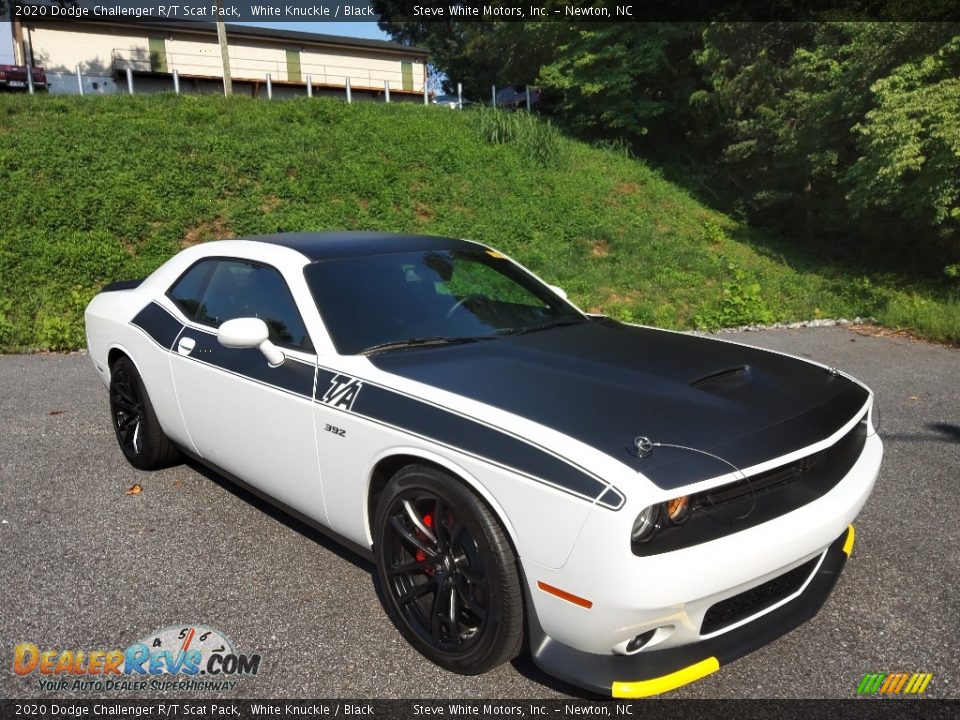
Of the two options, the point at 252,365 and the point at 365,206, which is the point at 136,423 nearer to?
the point at 252,365

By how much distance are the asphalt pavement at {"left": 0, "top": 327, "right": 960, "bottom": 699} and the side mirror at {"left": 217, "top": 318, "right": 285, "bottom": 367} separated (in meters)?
1.00

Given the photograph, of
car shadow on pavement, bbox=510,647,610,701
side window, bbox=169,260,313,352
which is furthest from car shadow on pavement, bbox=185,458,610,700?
side window, bbox=169,260,313,352

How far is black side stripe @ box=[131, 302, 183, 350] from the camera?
13.5 ft

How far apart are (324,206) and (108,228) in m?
3.56

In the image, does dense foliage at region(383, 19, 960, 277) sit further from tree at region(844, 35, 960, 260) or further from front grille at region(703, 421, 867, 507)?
front grille at region(703, 421, 867, 507)

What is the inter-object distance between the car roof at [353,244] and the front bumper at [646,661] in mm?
2114

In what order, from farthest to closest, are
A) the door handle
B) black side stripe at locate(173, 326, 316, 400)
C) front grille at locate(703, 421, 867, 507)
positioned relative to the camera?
the door handle, black side stripe at locate(173, 326, 316, 400), front grille at locate(703, 421, 867, 507)

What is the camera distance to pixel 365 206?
13930 mm

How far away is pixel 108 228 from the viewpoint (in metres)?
11.8

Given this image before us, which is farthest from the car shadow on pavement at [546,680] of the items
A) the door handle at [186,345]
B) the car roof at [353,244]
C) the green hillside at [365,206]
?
the green hillside at [365,206]

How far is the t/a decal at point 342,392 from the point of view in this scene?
2.91 m

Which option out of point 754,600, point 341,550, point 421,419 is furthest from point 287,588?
point 754,600

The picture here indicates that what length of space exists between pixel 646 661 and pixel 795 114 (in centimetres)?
1608

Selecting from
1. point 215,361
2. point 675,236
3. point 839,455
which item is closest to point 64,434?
point 215,361
